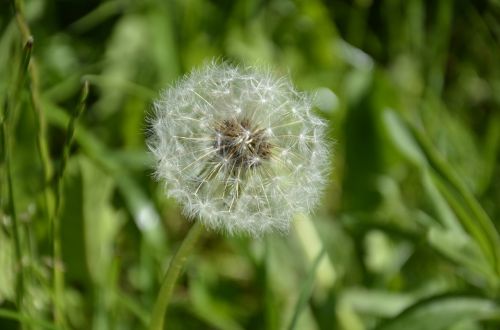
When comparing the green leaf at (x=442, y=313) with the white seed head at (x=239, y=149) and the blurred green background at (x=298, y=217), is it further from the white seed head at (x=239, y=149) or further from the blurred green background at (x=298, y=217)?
the white seed head at (x=239, y=149)

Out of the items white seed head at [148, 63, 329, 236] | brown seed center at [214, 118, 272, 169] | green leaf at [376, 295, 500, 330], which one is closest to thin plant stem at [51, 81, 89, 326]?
white seed head at [148, 63, 329, 236]

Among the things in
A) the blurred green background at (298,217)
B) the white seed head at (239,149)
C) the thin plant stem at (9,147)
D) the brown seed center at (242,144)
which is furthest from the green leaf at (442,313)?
the thin plant stem at (9,147)

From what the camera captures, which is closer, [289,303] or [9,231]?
[9,231]

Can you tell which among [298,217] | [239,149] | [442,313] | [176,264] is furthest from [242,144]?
[298,217]

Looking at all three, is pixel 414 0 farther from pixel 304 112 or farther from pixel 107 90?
pixel 304 112

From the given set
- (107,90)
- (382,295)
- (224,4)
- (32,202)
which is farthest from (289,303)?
(224,4)

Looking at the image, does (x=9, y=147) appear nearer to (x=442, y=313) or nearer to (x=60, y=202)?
(x=60, y=202)
